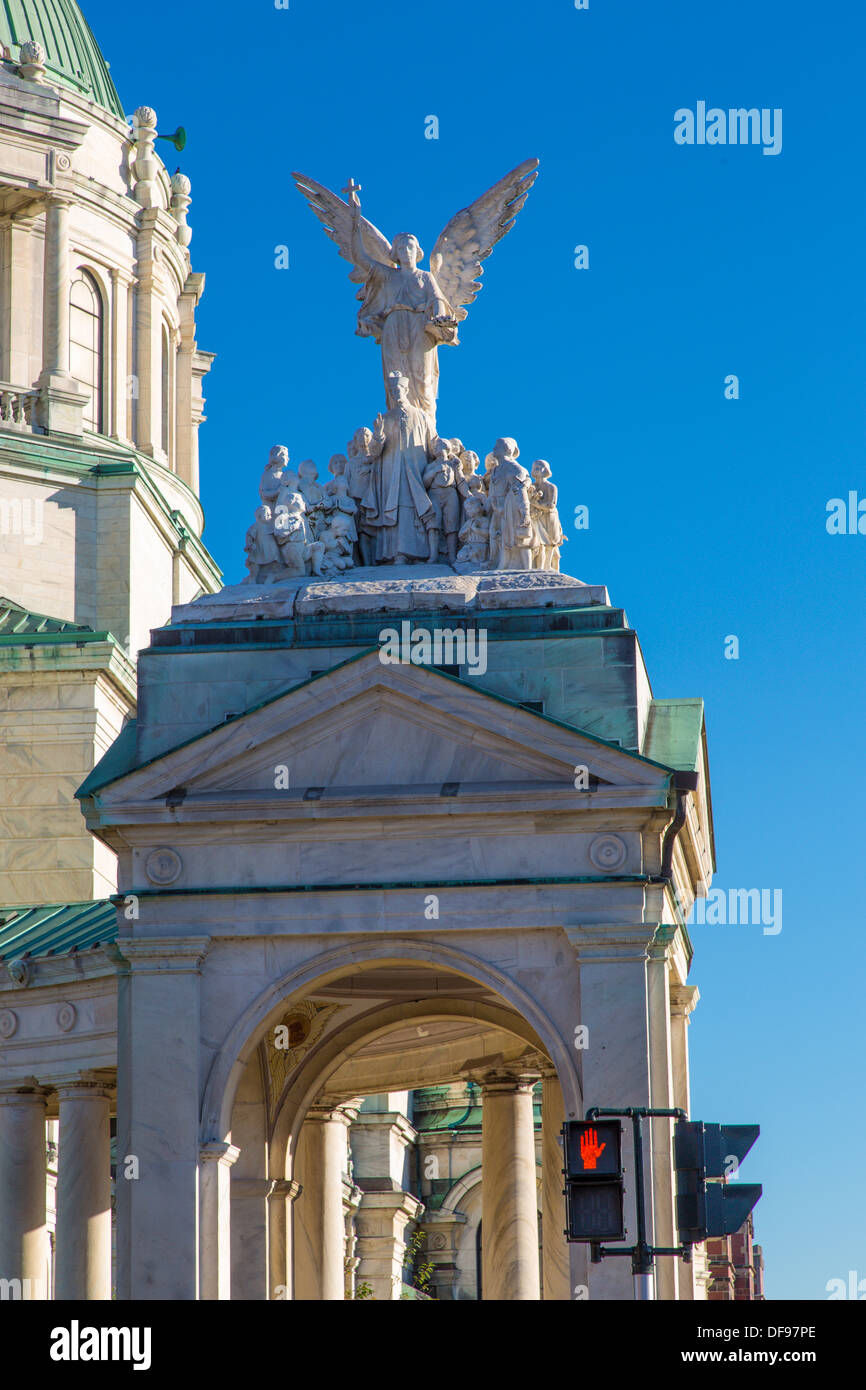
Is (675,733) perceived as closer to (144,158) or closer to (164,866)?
(164,866)

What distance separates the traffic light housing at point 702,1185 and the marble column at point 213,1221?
38.9 feet

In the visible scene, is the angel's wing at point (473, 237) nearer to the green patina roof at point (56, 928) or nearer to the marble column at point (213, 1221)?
the green patina roof at point (56, 928)

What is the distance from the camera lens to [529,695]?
39.2 m

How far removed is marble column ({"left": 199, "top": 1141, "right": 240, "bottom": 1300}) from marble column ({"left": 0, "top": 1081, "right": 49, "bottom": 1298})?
20.5 feet

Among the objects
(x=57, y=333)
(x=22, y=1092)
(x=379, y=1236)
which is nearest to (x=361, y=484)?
(x=22, y=1092)

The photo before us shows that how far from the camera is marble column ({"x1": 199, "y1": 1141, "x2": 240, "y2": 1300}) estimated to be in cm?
3788

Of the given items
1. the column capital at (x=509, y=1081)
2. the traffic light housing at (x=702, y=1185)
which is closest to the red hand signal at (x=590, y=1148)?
the traffic light housing at (x=702, y=1185)

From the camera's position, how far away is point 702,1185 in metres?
26.8

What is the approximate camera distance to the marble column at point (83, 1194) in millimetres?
42875

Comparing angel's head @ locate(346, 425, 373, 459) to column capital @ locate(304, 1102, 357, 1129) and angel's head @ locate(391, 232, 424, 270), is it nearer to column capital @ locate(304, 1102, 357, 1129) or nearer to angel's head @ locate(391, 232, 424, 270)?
angel's head @ locate(391, 232, 424, 270)

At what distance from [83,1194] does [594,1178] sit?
19107 mm

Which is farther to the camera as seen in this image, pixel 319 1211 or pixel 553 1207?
pixel 319 1211

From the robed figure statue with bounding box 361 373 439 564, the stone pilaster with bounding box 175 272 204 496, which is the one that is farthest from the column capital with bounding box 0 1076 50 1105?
the stone pilaster with bounding box 175 272 204 496
